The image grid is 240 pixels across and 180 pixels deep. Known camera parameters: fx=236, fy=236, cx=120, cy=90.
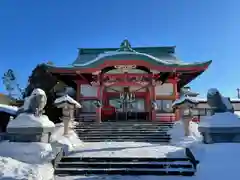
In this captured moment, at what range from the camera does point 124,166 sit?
7145mm

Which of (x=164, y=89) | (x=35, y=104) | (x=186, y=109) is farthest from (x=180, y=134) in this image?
Answer: (x=164, y=89)

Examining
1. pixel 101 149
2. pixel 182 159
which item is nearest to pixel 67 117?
pixel 101 149

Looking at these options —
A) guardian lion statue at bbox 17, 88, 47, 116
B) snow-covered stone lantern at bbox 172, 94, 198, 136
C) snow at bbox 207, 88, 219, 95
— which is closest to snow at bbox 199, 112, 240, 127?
snow at bbox 207, 88, 219, 95

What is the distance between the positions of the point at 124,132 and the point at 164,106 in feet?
19.5

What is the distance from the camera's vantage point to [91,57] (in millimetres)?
22953

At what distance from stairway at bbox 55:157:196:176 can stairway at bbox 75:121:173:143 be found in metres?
3.94

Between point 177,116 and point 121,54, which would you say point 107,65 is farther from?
point 177,116

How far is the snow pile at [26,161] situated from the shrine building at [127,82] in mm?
8423

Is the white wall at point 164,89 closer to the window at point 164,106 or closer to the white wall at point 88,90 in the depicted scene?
the window at point 164,106

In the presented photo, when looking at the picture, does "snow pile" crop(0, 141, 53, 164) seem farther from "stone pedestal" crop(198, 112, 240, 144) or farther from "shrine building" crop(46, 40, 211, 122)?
"shrine building" crop(46, 40, 211, 122)

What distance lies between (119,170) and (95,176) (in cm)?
73

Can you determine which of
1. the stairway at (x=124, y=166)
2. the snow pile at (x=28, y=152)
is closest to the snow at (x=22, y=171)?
the snow pile at (x=28, y=152)

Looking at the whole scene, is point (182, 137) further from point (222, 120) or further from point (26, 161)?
point (26, 161)

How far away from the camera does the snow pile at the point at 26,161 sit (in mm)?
5555
